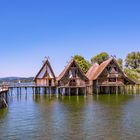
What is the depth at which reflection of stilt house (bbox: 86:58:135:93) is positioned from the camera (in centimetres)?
5841

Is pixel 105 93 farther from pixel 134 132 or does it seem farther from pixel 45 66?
pixel 134 132

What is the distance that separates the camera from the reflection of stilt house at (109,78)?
2299 inches

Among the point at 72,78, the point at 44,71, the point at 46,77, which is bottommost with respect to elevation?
the point at 72,78

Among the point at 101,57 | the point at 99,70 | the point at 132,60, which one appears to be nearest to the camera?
the point at 99,70

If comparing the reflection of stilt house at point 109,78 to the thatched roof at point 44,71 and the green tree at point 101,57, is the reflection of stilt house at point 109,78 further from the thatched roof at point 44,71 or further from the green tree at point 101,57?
the green tree at point 101,57

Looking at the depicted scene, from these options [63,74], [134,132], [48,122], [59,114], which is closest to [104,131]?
[134,132]

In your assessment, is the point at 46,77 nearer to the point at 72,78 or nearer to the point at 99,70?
the point at 72,78

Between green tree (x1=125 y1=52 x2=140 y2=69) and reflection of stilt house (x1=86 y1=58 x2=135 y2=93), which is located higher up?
green tree (x1=125 y1=52 x2=140 y2=69)

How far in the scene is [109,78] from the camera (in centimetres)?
5925

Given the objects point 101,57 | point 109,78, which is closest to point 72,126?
point 109,78

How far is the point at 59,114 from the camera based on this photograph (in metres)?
31.8

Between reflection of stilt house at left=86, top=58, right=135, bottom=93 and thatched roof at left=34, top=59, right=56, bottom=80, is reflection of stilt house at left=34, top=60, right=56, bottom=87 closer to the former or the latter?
thatched roof at left=34, top=59, right=56, bottom=80

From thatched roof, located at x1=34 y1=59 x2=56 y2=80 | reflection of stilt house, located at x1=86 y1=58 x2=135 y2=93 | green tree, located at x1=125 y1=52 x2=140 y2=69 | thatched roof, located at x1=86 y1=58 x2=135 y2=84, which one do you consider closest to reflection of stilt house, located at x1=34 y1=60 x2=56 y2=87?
thatched roof, located at x1=34 y1=59 x2=56 y2=80

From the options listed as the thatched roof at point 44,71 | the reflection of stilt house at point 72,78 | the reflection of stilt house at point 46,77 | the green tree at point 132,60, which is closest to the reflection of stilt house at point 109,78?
the reflection of stilt house at point 72,78
